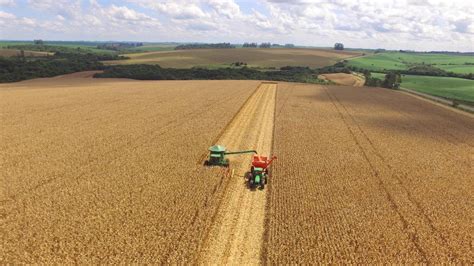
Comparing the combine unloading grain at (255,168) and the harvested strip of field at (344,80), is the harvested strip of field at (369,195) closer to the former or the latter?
the combine unloading grain at (255,168)

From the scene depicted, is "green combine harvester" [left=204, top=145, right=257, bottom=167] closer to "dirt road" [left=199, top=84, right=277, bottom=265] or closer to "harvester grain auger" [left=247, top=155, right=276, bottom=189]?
"dirt road" [left=199, top=84, right=277, bottom=265]

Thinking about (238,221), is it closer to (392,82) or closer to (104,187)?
(104,187)

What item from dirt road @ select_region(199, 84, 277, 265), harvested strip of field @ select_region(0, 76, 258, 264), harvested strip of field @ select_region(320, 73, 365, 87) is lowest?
harvested strip of field @ select_region(320, 73, 365, 87)

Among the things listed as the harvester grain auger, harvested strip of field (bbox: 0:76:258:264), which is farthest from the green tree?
the harvester grain auger

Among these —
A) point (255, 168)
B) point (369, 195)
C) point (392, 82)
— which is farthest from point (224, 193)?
point (392, 82)

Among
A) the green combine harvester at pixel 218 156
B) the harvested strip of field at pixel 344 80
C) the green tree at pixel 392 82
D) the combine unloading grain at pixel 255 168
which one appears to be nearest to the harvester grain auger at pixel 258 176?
the combine unloading grain at pixel 255 168

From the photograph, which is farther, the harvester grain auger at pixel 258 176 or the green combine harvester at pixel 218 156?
the green combine harvester at pixel 218 156

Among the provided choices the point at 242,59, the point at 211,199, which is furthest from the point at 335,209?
the point at 242,59
